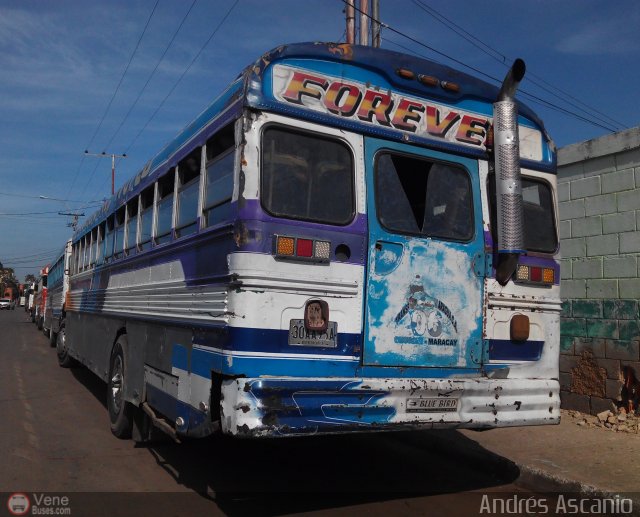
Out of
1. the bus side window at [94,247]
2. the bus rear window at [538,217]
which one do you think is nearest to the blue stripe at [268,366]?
the bus rear window at [538,217]

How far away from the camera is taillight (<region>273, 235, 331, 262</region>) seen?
3.99 m

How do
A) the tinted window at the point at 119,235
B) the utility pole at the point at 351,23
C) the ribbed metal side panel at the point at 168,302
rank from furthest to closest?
1. the utility pole at the point at 351,23
2. the tinted window at the point at 119,235
3. the ribbed metal side panel at the point at 168,302

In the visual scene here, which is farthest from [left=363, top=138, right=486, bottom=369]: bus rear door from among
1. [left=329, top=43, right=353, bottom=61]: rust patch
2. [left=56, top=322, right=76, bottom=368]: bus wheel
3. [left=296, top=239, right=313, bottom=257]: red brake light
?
[left=56, top=322, right=76, bottom=368]: bus wheel

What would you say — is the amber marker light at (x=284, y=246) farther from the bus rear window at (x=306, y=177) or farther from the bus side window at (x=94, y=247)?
the bus side window at (x=94, y=247)

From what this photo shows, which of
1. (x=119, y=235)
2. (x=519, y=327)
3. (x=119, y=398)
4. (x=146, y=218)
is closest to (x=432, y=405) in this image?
(x=519, y=327)

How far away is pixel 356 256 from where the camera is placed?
14.1ft

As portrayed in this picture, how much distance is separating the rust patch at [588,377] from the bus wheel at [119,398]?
17.9ft

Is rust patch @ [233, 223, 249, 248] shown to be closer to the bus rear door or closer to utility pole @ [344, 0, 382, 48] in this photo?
the bus rear door

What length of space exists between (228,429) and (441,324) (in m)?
1.75

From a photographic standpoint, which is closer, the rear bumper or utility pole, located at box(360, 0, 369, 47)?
the rear bumper

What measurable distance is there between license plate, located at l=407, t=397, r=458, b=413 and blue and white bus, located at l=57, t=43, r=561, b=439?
0.01 metres

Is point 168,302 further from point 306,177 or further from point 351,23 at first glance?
point 351,23

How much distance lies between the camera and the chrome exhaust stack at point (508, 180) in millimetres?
4762

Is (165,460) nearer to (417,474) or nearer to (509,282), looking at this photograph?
(417,474)
